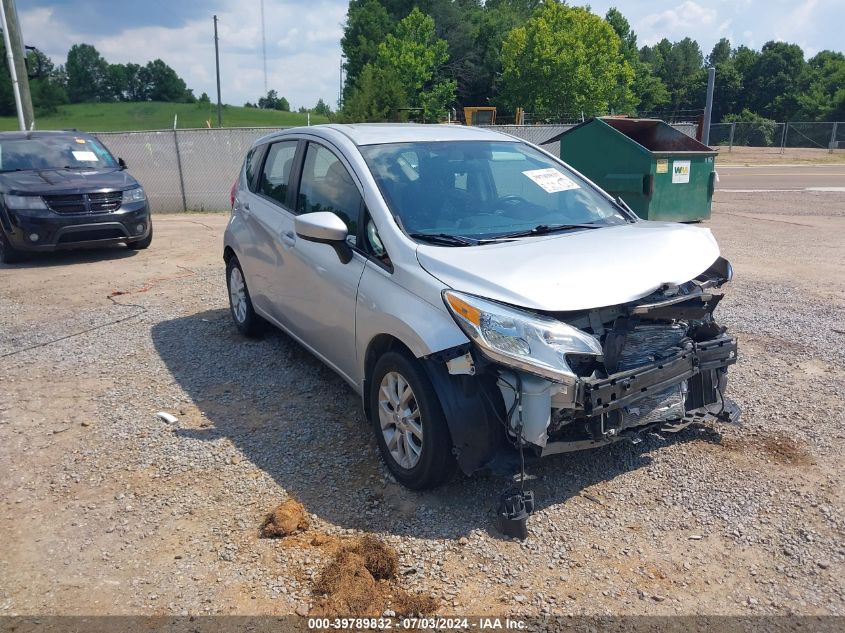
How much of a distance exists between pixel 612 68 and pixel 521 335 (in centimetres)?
6328

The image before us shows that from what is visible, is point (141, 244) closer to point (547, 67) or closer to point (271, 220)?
point (271, 220)

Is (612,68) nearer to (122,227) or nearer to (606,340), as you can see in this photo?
(122,227)

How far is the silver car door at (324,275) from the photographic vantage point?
4.06 m

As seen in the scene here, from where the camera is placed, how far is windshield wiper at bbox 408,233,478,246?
3.68 meters

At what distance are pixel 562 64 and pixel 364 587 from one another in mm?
60882

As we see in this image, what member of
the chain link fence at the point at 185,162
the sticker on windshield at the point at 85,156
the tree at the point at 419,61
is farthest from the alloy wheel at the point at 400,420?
the tree at the point at 419,61

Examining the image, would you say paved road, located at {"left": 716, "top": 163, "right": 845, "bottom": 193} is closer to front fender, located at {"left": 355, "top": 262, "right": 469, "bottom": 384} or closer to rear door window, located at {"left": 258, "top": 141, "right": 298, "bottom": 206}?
rear door window, located at {"left": 258, "top": 141, "right": 298, "bottom": 206}

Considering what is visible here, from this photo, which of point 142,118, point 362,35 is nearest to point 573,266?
point 362,35

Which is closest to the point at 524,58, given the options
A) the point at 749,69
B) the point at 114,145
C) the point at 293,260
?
the point at 749,69

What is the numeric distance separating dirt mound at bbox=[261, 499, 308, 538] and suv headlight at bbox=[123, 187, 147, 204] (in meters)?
7.95

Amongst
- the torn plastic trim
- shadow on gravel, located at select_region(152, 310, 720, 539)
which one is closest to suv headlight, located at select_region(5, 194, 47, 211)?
shadow on gravel, located at select_region(152, 310, 720, 539)

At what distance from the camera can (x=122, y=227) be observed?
391 inches

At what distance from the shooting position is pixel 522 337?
3076 mm

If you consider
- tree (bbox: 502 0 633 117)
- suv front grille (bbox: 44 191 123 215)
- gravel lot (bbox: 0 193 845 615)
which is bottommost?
gravel lot (bbox: 0 193 845 615)
